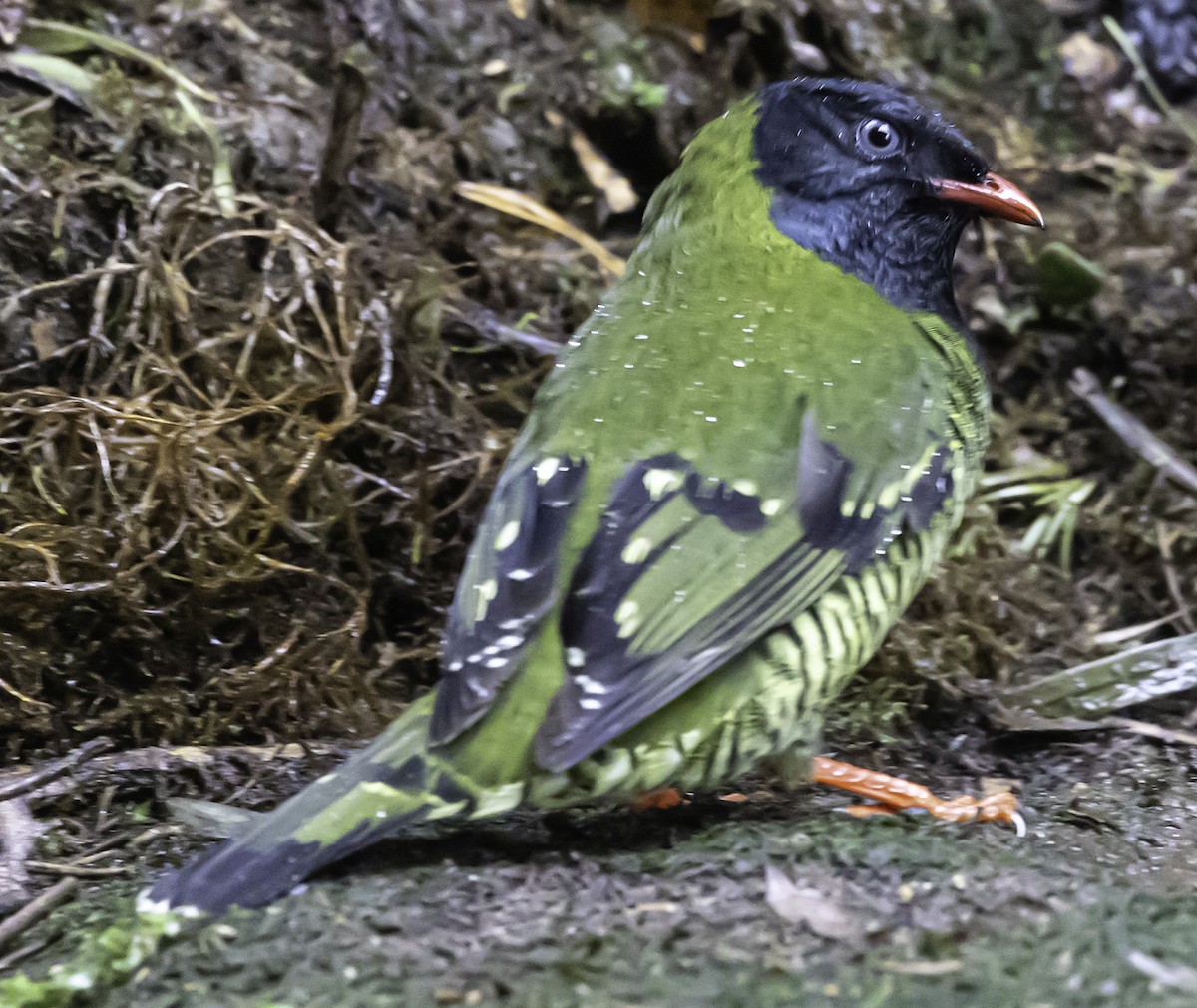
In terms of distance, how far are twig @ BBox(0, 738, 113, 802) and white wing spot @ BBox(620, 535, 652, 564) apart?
4.06ft

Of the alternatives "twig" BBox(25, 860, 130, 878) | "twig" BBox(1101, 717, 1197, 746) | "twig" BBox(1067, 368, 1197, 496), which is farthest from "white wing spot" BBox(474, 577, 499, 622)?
"twig" BBox(1067, 368, 1197, 496)

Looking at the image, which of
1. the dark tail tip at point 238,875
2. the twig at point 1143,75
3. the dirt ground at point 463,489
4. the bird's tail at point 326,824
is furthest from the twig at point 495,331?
the twig at point 1143,75

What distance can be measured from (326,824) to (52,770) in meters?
0.81

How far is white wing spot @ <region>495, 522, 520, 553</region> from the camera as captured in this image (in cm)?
222

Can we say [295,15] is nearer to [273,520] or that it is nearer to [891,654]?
[273,520]

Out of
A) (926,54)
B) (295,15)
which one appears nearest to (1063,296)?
(926,54)

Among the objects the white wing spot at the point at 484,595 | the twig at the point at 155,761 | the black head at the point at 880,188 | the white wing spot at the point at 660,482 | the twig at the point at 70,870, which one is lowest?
the twig at the point at 155,761

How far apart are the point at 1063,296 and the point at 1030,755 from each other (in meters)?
1.87

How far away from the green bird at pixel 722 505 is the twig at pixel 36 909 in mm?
273

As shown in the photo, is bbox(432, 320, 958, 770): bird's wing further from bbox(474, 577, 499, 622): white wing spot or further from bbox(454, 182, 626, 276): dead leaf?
bbox(454, 182, 626, 276): dead leaf

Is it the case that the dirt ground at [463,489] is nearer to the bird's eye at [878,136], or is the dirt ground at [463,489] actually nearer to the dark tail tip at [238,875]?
the dark tail tip at [238,875]

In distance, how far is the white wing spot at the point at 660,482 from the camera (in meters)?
2.21

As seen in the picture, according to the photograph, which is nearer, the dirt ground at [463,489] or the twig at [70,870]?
the dirt ground at [463,489]

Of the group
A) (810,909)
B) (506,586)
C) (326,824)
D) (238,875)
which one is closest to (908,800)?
(810,909)
